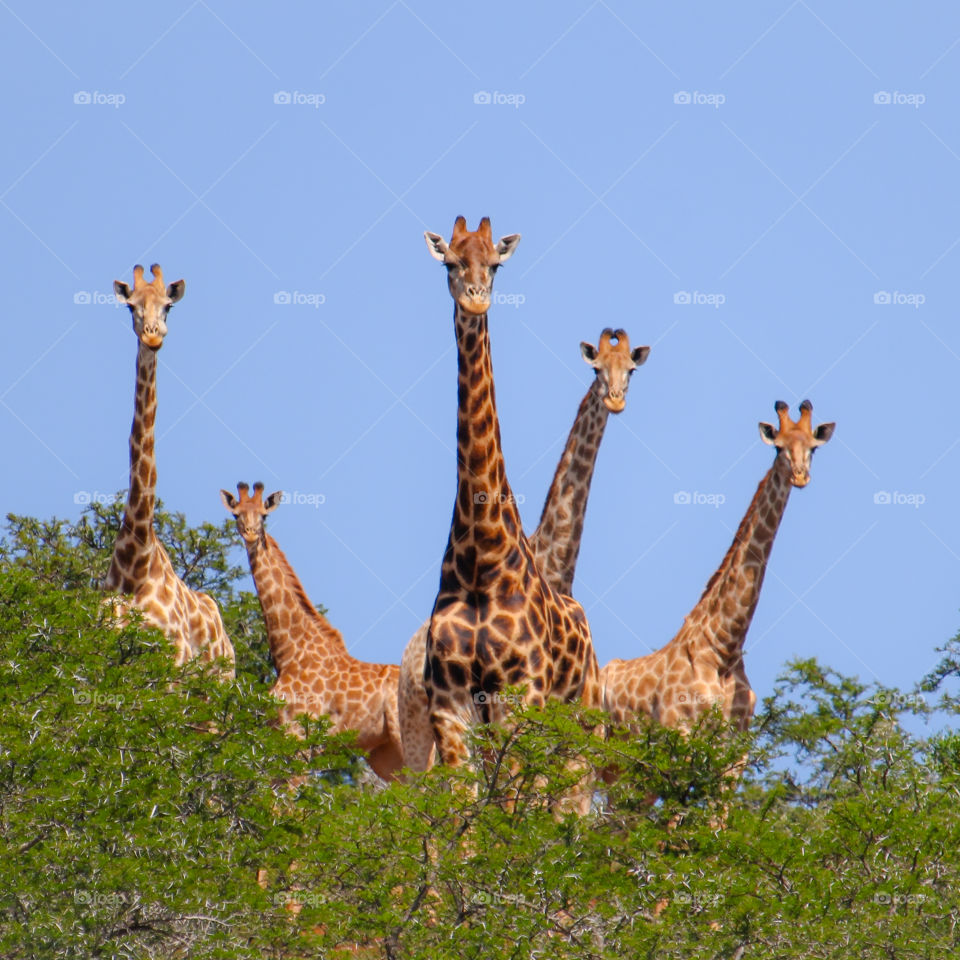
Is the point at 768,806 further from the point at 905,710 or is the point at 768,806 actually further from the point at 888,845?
the point at 905,710

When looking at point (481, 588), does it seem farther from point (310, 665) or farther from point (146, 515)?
point (310, 665)

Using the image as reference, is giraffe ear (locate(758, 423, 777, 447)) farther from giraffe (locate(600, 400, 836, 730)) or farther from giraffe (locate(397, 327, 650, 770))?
giraffe (locate(397, 327, 650, 770))

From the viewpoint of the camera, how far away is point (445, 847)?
12.1m

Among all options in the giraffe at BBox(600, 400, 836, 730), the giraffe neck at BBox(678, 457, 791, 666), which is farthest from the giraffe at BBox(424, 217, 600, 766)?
the giraffe neck at BBox(678, 457, 791, 666)

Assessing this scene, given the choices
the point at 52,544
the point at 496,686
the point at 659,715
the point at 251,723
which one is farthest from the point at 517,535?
the point at 52,544

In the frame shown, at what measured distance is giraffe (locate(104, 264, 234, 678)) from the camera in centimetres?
1809

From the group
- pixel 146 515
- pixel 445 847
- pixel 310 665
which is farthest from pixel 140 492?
pixel 445 847

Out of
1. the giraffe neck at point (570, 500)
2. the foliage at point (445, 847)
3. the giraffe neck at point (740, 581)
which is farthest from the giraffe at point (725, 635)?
the foliage at point (445, 847)

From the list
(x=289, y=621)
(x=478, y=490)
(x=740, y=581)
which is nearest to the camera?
(x=478, y=490)

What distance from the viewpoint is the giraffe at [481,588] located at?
13773 millimetres

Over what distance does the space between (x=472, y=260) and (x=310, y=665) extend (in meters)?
7.17

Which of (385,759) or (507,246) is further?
(385,759)

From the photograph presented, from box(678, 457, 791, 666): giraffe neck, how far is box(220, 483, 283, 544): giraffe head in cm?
544

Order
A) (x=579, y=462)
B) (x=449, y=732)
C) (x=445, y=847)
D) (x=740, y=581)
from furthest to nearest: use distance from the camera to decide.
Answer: (x=579, y=462), (x=740, y=581), (x=449, y=732), (x=445, y=847)
